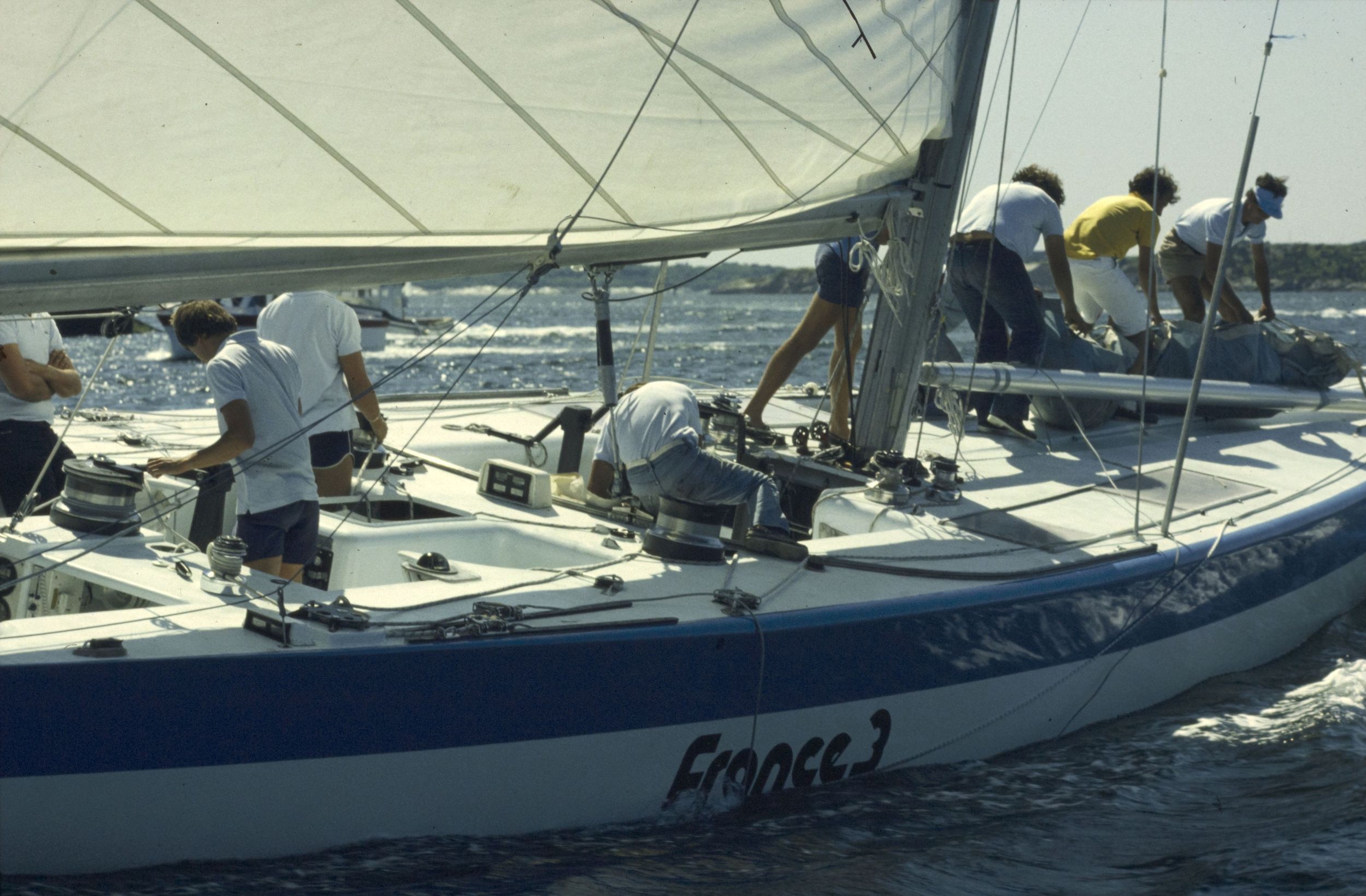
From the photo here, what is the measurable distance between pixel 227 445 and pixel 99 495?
470 mm

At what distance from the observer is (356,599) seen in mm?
3832

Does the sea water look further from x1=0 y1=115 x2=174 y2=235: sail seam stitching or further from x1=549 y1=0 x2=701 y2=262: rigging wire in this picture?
x1=549 y1=0 x2=701 y2=262: rigging wire

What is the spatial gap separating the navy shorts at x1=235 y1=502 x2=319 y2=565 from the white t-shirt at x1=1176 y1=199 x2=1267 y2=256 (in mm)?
5260

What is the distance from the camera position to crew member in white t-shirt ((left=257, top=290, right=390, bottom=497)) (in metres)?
5.23

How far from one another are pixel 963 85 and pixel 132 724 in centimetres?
369

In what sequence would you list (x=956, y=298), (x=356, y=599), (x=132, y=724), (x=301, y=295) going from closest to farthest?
(x=132, y=724)
(x=356, y=599)
(x=301, y=295)
(x=956, y=298)

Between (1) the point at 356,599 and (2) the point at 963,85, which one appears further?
(2) the point at 963,85

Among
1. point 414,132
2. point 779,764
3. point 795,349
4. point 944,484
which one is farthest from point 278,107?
point 795,349

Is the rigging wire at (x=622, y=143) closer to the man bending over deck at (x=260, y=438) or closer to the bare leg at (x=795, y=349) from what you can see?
the man bending over deck at (x=260, y=438)

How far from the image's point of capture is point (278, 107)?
376 cm

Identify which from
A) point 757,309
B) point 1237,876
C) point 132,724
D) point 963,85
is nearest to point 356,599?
point 132,724

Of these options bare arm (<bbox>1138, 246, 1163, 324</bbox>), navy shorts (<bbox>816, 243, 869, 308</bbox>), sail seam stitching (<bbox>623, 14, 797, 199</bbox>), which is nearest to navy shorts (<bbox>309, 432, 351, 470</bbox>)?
sail seam stitching (<bbox>623, 14, 797, 199</bbox>)

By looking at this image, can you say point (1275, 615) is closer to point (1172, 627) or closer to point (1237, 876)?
point (1172, 627)

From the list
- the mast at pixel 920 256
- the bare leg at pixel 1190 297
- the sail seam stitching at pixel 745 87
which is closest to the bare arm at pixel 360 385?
the sail seam stitching at pixel 745 87
